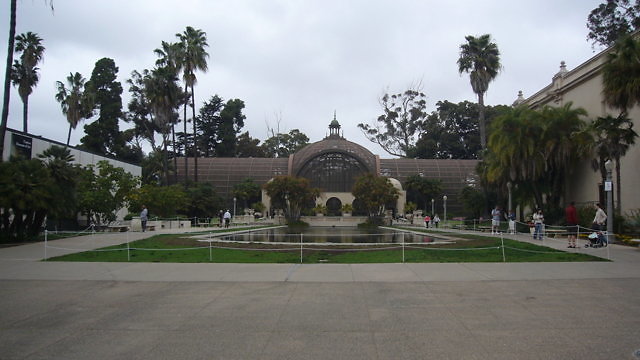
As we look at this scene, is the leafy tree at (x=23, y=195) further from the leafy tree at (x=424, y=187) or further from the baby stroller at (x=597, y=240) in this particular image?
the leafy tree at (x=424, y=187)

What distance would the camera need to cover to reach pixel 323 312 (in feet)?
24.2

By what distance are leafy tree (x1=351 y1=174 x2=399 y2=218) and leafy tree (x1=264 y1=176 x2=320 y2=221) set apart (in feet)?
16.0

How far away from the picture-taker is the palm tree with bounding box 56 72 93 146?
50.2 m

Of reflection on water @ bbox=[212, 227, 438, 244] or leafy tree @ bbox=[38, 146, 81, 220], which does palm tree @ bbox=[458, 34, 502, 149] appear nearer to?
reflection on water @ bbox=[212, 227, 438, 244]

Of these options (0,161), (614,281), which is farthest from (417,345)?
(0,161)

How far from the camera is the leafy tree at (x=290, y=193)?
45.2 metres

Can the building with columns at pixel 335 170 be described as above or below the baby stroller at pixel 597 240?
above

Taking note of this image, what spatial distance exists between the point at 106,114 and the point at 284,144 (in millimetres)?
35021

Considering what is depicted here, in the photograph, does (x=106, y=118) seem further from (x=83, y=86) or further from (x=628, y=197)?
(x=628, y=197)

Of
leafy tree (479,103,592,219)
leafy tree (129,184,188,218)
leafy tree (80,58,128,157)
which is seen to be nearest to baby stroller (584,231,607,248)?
leafy tree (479,103,592,219)

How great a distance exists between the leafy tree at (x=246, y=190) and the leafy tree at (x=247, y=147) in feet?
83.4

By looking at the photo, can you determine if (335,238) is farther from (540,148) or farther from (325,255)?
(540,148)

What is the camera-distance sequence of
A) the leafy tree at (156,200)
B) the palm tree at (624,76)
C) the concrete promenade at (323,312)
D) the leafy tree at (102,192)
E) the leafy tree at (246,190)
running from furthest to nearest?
the leafy tree at (246,190) → the leafy tree at (156,200) → the leafy tree at (102,192) → the palm tree at (624,76) → the concrete promenade at (323,312)

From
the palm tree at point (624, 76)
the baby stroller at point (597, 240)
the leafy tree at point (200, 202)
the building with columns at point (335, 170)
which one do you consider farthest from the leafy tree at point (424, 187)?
the baby stroller at point (597, 240)
